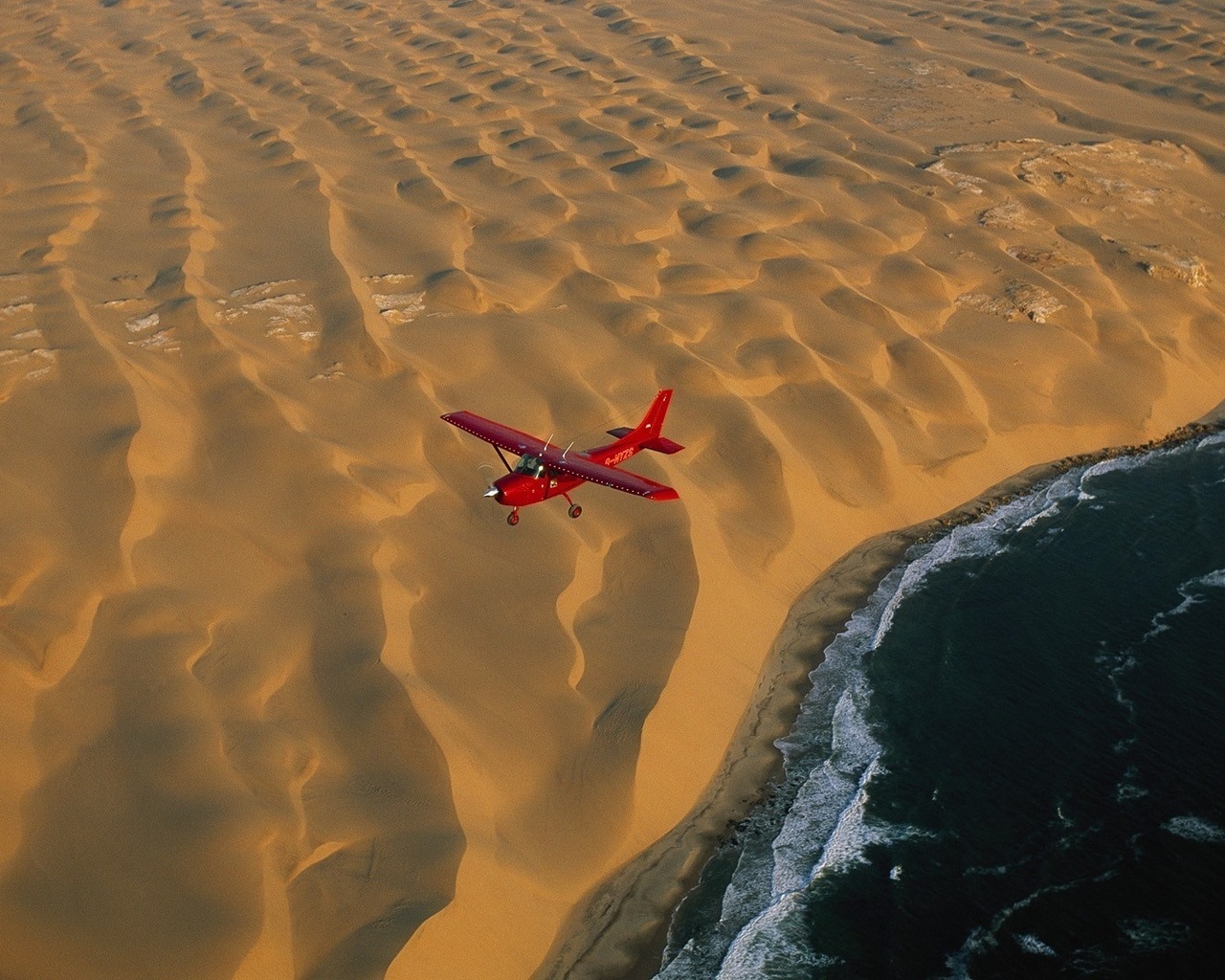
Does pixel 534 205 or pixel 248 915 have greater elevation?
pixel 248 915

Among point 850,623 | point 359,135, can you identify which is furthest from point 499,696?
point 359,135

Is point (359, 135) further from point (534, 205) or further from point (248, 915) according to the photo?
point (248, 915)

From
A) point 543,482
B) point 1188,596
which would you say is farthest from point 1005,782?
point 543,482

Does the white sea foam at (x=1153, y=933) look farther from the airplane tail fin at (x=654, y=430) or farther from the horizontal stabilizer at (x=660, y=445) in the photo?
the airplane tail fin at (x=654, y=430)

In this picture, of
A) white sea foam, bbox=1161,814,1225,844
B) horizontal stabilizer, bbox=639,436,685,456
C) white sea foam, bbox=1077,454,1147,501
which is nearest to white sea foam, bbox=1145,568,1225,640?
white sea foam, bbox=1077,454,1147,501

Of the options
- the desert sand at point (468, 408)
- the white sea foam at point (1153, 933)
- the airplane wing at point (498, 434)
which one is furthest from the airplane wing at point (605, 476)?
the white sea foam at point (1153, 933)

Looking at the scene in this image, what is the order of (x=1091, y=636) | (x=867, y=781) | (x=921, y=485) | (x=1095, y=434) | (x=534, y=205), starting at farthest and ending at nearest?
(x=534, y=205)
(x=1095, y=434)
(x=921, y=485)
(x=1091, y=636)
(x=867, y=781)

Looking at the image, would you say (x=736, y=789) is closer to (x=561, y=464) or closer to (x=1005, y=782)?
(x=1005, y=782)
